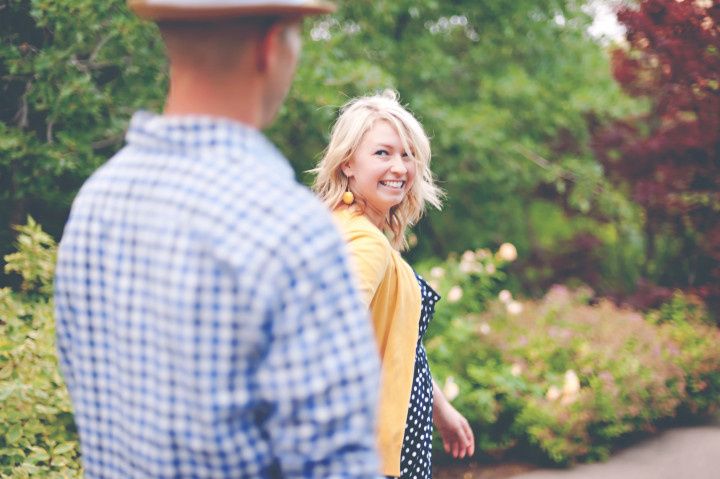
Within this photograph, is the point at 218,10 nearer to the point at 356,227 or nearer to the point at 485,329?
the point at 356,227

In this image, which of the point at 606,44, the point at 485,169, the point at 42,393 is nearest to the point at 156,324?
the point at 42,393

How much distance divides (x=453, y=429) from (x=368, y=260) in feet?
2.29

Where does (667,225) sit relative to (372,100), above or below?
below

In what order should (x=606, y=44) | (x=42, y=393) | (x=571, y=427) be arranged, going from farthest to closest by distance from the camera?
(x=606, y=44) < (x=571, y=427) < (x=42, y=393)

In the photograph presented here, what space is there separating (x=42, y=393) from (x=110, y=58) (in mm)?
2281

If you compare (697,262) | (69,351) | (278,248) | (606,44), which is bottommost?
(697,262)

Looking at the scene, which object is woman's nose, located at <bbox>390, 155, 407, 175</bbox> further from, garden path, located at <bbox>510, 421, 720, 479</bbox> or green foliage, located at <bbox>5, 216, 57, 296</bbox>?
garden path, located at <bbox>510, 421, 720, 479</bbox>

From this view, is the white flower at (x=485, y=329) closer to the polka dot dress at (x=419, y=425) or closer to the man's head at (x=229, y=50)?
the polka dot dress at (x=419, y=425)

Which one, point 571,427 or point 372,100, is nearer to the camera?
point 372,100

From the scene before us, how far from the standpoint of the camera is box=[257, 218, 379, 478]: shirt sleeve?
111 cm

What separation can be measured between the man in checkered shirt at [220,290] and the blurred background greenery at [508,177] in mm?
2037

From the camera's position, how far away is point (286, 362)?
1.11 m

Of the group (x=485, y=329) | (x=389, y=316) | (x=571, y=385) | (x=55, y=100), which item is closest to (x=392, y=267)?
(x=389, y=316)

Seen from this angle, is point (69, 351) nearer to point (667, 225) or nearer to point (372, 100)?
point (372, 100)
